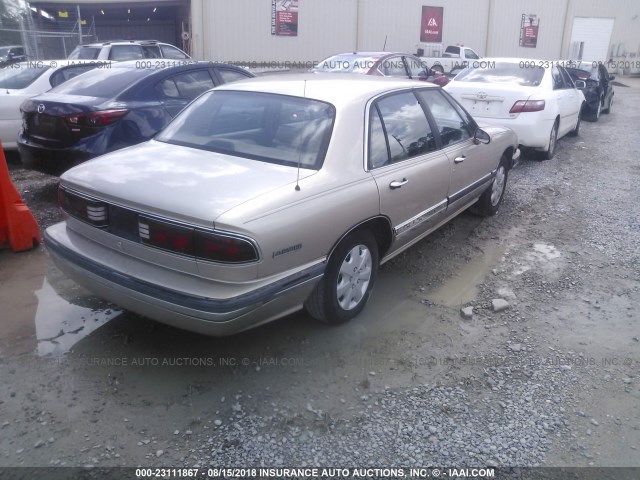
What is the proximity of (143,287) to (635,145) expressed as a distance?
1049 centimetres

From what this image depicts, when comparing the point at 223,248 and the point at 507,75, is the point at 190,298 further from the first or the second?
the point at 507,75

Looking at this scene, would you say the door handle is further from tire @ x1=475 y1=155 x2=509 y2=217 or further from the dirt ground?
tire @ x1=475 y1=155 x2=509 y2=217

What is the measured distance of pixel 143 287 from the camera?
312 cm

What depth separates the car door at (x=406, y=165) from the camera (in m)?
3.96

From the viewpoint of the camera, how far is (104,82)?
250 inches

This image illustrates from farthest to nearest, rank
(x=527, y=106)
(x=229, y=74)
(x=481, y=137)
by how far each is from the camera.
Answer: (x=527, y=106), (x=229, y=74), (x=481, y=137)

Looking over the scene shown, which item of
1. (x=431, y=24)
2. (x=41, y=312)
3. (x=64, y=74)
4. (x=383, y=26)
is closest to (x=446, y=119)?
(x=41, y=312)

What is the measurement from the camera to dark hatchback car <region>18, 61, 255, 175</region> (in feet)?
19.1

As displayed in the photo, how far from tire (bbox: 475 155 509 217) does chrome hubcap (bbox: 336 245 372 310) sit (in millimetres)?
2649

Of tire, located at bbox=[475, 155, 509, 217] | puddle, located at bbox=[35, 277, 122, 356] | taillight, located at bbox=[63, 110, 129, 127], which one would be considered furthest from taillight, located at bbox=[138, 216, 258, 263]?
tire, located at bbox=[475, 155, 509, 217]

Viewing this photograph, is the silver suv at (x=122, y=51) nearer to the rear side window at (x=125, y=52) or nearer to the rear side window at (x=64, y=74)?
the rear side window at (x=125, y=52)

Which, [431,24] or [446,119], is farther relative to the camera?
[431,24]

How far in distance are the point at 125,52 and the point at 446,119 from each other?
10.8 meters

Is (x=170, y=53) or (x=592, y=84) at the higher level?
(x=170, y=53)
